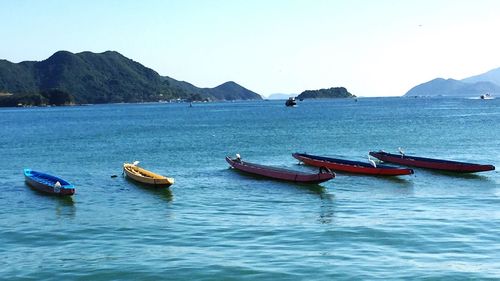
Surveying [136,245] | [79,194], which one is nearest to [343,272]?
[136,245]

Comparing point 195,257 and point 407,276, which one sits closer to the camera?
point 407,276

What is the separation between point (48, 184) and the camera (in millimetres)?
42781

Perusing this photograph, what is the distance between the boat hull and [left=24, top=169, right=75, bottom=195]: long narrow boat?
16.0m

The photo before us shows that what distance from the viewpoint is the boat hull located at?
43094 mm

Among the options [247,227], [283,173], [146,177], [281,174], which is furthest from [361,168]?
[247,227]

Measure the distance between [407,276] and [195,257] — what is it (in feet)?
30.4

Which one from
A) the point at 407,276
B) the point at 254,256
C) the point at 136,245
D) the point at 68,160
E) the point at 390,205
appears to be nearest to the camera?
the point at 407,276

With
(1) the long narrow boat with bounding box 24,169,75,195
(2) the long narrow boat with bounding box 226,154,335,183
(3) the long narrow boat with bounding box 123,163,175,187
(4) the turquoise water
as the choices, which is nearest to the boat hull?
(2) the long narrow boat with bounding box 226,154,335,183

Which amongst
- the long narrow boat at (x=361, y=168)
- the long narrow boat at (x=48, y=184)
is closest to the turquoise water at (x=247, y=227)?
the long narrow boat at (x=48, y=184)

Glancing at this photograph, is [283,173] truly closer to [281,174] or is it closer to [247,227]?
[281,174]

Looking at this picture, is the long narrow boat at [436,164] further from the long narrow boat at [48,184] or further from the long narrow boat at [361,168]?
the long narrow boat at [48,184]

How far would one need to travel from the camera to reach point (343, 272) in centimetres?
2291

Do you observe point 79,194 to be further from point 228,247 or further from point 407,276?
point 407,276

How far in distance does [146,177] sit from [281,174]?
11.1m
